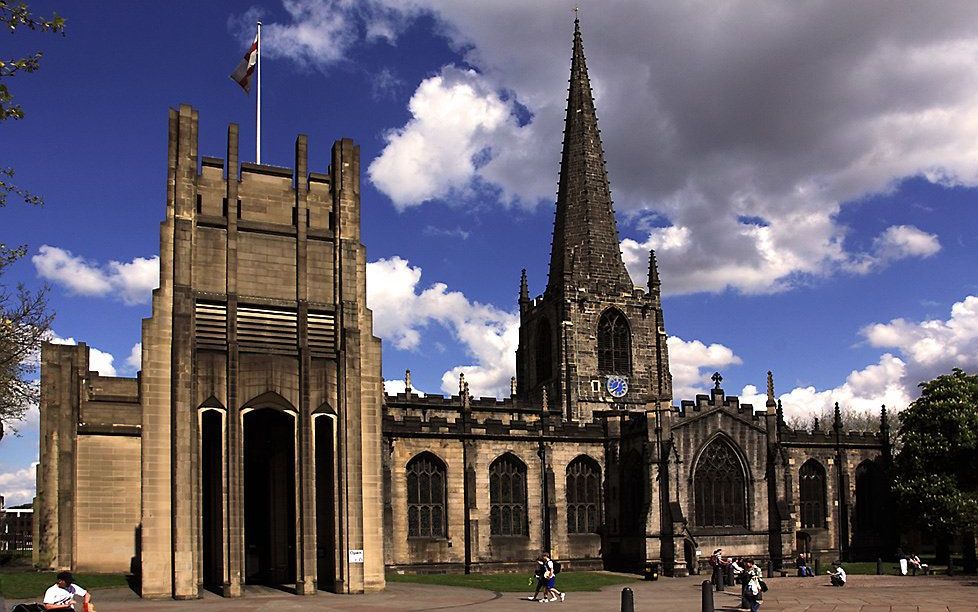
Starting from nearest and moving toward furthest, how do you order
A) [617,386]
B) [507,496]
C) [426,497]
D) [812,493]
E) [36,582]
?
[36,582], [426,497], [507,496], [812,493], [617,386]

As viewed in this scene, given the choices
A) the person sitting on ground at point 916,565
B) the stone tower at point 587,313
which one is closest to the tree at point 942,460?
the person sitting on ground at point 916,565

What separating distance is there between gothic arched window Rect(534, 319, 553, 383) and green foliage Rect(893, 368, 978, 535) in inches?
971

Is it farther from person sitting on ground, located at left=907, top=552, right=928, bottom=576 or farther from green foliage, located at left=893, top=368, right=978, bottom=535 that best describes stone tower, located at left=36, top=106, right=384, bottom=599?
green foliage, located at left=893, top=368, right=978, bottom=535

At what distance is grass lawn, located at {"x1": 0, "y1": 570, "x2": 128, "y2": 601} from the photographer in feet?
102

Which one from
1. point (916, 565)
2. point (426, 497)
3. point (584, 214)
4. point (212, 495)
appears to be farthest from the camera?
point (584, 214)

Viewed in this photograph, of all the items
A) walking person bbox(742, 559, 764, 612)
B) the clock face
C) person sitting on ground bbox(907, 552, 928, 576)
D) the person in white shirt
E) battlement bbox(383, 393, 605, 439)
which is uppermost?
the clock face

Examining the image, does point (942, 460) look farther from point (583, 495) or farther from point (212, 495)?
point (212, 495)

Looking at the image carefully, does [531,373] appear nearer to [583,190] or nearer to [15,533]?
[583,190]

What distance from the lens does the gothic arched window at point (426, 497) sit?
50.9 metres

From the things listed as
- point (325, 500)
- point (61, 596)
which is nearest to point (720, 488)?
point (325, 500)

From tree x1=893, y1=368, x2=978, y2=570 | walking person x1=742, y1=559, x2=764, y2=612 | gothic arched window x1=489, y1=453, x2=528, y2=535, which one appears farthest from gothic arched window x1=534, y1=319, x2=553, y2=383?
walking person x1=742, y1=559, x2=764, y2=612

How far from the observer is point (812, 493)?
60125 mm

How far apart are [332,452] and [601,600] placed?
1104cm

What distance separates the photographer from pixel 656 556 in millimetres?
51312
